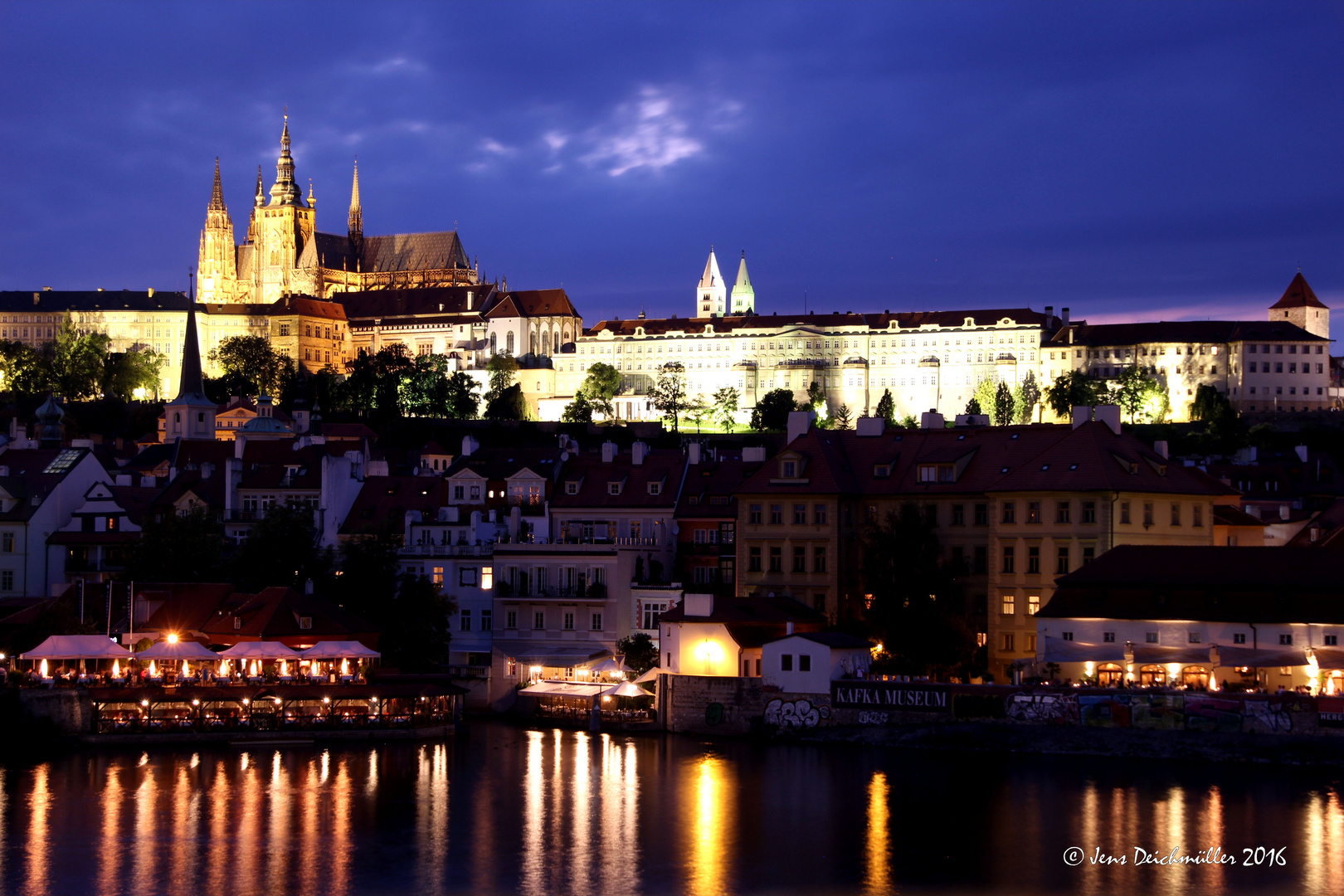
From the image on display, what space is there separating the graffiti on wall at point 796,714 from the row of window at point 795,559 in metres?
9.20

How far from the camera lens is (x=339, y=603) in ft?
203

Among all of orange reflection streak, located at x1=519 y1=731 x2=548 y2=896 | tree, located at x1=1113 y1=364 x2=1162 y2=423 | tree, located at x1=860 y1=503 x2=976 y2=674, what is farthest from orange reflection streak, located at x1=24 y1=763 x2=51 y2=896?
tree, located at x1=1113 y1=364 x2=1162 y2=423

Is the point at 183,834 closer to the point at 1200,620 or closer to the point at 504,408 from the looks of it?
the point at 1200,620

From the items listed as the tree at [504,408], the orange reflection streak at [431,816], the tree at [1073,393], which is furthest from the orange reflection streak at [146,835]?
the tree at [1073,393]

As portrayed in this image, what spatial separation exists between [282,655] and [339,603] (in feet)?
19.2

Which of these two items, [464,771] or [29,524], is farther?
[29,524]

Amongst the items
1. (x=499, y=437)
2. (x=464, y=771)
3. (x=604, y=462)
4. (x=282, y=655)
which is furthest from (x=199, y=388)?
A: (x=464, y=771)

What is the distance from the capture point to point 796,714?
54531 millimetres

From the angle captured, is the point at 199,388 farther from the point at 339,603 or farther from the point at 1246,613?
the point at 1246,613

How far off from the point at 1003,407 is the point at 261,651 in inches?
5708

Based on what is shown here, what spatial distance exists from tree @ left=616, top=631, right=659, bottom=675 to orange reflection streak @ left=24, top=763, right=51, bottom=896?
771 inches

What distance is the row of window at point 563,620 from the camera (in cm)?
6372

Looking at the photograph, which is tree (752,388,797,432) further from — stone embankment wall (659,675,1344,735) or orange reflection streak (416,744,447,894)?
orange reflection streak (416,744,447,894)

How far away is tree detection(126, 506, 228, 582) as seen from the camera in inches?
2596
